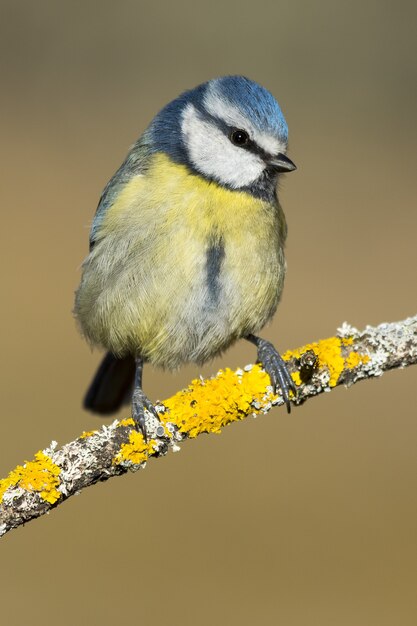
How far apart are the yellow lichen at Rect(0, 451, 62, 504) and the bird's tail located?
1.29 m

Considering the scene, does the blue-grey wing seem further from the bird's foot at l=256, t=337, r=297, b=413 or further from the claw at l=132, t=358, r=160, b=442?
the bird's foot at l=256, t=337, r=297, b=413

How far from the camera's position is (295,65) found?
18.0ft

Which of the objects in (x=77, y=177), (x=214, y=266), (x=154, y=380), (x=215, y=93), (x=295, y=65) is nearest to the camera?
(x=214, y=266)

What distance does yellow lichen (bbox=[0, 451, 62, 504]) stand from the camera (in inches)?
75.1

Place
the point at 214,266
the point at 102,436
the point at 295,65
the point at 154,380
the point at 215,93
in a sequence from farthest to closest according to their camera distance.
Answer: the point at 295,65 < the point at 154,380 < the point at 215,93 < the point at 214,266 < the point at 102,436

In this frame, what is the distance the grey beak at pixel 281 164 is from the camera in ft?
8.70

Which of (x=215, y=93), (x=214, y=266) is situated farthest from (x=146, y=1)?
(x=214, y=266)

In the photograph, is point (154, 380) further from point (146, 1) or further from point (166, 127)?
point (146, 1)

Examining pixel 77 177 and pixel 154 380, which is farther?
pixel 77 177

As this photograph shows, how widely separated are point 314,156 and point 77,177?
1411 mm

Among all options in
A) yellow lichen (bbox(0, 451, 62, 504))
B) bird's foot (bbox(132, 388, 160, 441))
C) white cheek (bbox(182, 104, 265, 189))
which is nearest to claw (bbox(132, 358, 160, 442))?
bird's foot (bbox(132, 388, 160, 441))

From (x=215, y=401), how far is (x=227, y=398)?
0.03 m

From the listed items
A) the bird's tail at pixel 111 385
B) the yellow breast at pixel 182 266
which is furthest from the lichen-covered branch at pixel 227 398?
the bird's tail at pixel 111 385

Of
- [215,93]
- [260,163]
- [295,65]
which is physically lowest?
[260,163]
